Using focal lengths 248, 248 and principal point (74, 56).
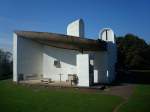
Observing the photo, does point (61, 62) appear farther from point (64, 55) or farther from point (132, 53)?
point (132, 53)

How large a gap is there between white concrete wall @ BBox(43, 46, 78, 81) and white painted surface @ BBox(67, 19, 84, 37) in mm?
3093

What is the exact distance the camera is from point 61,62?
866 inches

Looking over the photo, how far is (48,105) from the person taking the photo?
36.2ft

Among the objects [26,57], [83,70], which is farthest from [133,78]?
[26,57]

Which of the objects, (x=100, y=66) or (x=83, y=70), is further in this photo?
A: (x=100, y=66)

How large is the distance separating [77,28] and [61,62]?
424 centimetres

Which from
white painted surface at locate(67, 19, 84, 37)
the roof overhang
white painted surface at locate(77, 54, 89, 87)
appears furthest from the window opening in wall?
white painted surface at locate(77, 54, 89, 87)

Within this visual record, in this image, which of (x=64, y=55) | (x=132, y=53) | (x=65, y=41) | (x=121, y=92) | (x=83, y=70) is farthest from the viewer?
(x=132, y=53)

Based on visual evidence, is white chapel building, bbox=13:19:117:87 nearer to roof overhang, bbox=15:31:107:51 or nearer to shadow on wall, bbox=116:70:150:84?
roof overhang, bbox=15:31:107:51

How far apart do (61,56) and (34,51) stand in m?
2.58

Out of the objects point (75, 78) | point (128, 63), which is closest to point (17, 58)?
point (75, 78)

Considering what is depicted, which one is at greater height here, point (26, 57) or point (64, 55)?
point (64, 55)

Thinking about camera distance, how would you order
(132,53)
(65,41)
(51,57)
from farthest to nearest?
(132,53) → (51,57) → (65,41)

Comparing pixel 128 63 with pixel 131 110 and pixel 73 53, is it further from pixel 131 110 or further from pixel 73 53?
pixel 131 110
